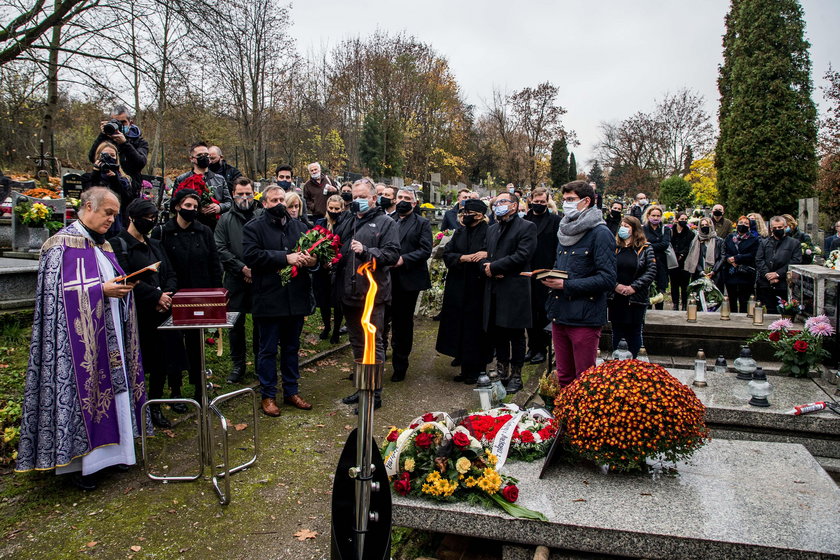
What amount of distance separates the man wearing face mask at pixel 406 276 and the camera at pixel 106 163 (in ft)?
10.7

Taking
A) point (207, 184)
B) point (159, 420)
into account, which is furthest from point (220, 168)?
point (159, 420)

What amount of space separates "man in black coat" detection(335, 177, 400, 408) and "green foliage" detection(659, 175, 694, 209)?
2983 cm

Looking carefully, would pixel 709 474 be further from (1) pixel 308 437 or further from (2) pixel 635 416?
(1) pixel 308 437

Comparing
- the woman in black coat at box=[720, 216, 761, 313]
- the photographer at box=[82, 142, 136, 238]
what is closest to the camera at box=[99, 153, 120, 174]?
the photographer at box=[82, 142, 136, 238]

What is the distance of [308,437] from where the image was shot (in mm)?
5691

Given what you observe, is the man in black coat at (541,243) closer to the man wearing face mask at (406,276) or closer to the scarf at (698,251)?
the man wearing face mask at (406,276)

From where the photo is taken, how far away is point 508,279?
6902mm

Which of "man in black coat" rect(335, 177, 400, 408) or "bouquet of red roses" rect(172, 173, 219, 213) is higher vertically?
"bouquet of red roses" rect(172, 173, 219, 213)

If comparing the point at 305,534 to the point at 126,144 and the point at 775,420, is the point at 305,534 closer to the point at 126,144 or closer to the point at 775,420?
the point at 775,420

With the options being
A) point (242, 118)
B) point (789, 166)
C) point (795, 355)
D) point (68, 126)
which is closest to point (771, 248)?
point (795, 355)

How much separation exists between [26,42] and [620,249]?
1057 cm

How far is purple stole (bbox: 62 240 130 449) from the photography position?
4.50 m

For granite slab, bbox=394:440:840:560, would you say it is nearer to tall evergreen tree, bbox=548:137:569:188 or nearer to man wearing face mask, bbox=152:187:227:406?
man wearing face mask, bbox=152:187:227:406

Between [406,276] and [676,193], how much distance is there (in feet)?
98.3
